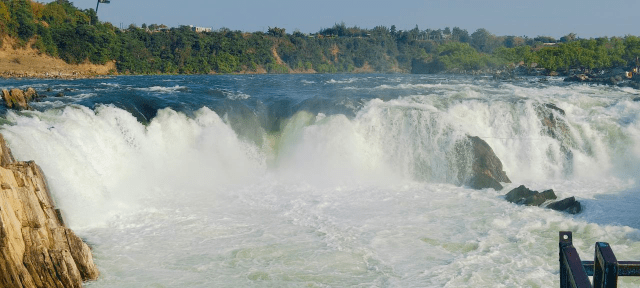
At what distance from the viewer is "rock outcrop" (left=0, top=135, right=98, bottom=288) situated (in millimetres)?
7914

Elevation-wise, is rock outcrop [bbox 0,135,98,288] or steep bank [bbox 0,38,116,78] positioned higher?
steep bank [bbox 0,38,116,78]

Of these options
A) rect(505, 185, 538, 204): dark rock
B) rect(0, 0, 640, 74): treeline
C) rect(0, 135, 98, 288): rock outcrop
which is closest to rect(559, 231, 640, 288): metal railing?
rect(0, 135, 98, 288): rock outcrop

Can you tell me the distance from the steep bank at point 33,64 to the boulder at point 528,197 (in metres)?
57.4

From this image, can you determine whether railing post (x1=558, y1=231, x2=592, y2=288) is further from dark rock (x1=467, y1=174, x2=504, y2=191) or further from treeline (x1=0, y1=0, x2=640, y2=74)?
treeline (x1=0, y1=0, x2=640, y2=74)

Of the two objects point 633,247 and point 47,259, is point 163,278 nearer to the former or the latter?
point 47,259

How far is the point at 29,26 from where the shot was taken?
7025cm

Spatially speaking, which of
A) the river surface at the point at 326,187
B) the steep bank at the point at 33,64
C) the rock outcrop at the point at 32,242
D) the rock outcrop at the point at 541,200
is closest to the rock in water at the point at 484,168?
the river surface at the point at 326,187

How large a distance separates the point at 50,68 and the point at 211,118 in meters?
58.5

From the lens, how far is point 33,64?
6775 cm

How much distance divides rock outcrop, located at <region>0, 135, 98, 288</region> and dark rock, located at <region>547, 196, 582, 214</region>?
10.7 metres

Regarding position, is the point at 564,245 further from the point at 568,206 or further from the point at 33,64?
the point at 33,64

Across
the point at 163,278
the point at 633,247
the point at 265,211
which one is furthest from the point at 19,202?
the point at 633,247

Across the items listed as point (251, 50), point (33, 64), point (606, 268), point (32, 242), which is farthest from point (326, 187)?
point (251, 50)

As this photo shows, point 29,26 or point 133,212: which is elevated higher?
point 29,26
